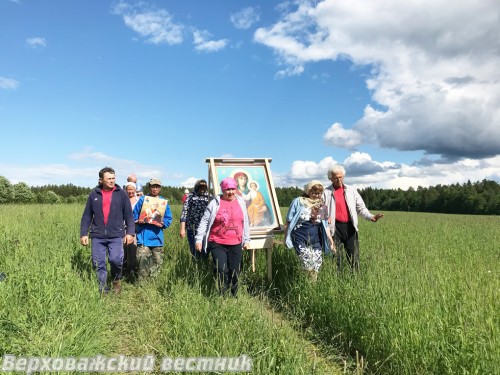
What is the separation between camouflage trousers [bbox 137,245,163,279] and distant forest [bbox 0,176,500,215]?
43.4 m

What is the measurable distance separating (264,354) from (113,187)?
3760 mm

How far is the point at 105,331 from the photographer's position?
3.84 m

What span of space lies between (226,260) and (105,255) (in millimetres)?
1994

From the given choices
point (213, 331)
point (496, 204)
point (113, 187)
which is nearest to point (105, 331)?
point (213, 331)

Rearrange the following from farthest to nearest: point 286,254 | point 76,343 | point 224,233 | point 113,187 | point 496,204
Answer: point 496,204, point 286,254, point 113,187, point 224,233, point 76,343

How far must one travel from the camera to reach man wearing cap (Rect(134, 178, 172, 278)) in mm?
6266

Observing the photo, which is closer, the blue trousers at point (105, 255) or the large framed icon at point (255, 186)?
the blue trousers at point (105, 255)

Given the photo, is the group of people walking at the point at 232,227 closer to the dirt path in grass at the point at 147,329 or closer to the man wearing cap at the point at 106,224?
the man wearing cap at the point at 106,224

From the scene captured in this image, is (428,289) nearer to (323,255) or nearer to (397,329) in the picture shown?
(397,329)

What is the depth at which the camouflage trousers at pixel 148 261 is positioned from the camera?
6.25 m

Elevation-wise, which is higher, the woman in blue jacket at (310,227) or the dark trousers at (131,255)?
the woman in blue jacket at (310,227)

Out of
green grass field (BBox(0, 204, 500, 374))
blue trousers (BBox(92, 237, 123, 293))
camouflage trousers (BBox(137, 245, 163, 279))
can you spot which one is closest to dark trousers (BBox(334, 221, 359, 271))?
green grass field (BBox(0, 204, 500, 374))

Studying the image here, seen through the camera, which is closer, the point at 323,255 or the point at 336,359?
the point at 336,359

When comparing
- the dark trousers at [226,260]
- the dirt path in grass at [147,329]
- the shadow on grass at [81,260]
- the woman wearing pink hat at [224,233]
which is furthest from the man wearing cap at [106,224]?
the dark trousers at [226,260]
